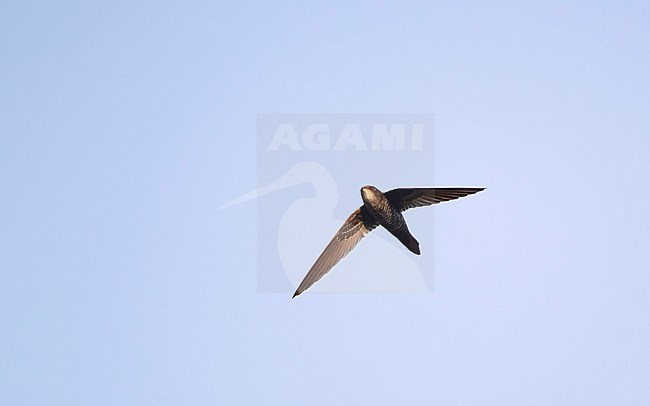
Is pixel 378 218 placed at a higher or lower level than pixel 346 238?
higher

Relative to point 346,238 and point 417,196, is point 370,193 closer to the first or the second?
point 417,196

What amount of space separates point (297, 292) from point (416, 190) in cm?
339

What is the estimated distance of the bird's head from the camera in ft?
46.0

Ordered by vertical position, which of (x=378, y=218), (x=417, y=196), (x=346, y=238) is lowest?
(x=346, y=238)

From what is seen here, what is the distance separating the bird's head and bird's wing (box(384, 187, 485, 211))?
1.16 ft

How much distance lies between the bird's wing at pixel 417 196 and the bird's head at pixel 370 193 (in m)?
0.35

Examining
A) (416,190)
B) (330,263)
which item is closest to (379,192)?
(416,190)

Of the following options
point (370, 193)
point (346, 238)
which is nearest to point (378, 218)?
point (370, 193)

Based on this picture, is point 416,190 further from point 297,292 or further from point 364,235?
point 297,292

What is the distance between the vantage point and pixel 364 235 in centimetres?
1549

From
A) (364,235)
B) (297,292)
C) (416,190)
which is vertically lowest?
(297,292)

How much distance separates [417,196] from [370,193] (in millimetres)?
1217

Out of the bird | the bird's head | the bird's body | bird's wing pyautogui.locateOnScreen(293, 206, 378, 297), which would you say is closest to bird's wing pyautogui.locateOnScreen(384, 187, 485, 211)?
the bird

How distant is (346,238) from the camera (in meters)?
15.4
